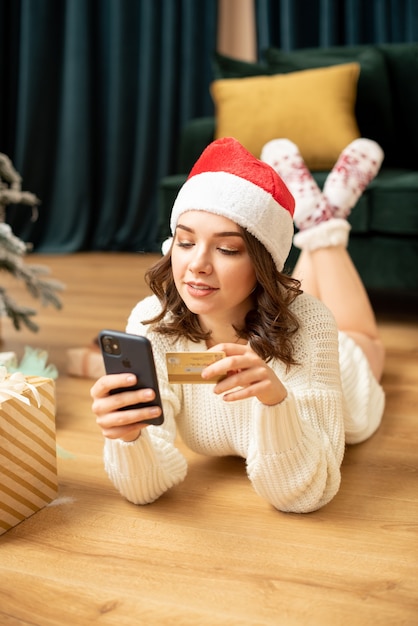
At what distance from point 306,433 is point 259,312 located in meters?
0.23

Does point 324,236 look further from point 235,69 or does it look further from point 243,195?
point 235,69

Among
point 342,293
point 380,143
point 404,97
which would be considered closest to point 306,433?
point 342,293

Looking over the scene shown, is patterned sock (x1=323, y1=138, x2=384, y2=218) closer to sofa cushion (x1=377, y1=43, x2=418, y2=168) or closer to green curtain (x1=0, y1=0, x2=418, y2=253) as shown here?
sofa cushion (x1=377, y1=43, x2=418, y2=168)

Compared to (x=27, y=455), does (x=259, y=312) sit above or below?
above

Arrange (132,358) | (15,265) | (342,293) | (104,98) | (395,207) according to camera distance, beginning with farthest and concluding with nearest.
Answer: (104,98) → (395,207) → (15,265) → (342,293) → (132,358)

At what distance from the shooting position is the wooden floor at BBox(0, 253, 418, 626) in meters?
1.07

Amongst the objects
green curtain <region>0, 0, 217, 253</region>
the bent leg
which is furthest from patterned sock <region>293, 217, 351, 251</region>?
green curtain <region>0, 0, 217, 253</region>

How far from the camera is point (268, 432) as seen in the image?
124 centimetres

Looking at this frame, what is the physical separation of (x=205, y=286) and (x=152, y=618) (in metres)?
0.52

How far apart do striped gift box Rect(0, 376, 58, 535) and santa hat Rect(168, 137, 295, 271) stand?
0.41 meters

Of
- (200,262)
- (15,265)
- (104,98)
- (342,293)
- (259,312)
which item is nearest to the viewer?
(200,262)

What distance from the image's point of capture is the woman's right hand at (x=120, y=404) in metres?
1.16

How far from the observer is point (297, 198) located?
2066mm

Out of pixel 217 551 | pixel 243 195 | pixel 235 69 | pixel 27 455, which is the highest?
pixel 235 69
